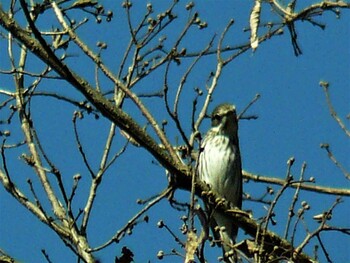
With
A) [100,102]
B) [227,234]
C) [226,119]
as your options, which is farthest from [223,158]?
[100,102]

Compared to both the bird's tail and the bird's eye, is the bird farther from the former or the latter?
the bird's tail

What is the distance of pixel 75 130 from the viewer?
595 centimetres

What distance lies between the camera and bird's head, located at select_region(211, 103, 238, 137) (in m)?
7.98

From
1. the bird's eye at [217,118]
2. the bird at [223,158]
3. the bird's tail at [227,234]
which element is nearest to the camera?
the bird's tail at [227,234]

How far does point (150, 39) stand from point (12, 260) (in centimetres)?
239

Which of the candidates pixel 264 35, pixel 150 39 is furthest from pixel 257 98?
pixel 150 39

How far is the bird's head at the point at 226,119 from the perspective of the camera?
798 cm

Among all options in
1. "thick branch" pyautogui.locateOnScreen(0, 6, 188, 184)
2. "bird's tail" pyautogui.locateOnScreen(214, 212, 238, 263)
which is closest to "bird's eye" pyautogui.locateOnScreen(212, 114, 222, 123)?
"bird's tail" pyautogui.locateOnScreen(214, 212, 238, 263)

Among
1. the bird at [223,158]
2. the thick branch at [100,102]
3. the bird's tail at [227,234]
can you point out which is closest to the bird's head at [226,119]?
the bird at [223,158]

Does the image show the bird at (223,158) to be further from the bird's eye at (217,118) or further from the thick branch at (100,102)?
the thick branch at (100,102)

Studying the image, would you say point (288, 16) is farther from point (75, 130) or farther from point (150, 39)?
point (150, 39)

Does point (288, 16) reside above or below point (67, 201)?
above

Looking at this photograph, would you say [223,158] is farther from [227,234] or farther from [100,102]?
[100,102]

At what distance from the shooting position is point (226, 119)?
8023mm
